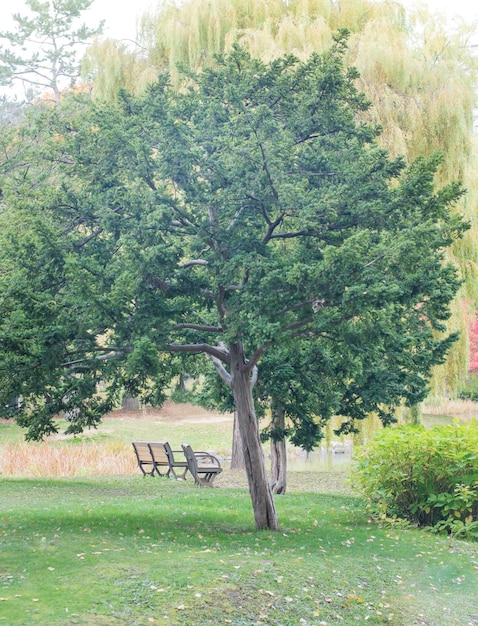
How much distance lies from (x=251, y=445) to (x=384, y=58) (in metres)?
10.5

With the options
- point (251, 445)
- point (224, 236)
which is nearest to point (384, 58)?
point (224, 236)

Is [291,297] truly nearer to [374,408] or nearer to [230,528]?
[230,528]

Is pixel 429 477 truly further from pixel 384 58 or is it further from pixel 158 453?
pixel 384 58

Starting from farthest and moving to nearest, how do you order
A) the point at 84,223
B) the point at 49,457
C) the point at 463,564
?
1. the point at 49,457
2. the point at 84,223
3. the point at 463,564

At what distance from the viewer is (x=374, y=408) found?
1455 cm

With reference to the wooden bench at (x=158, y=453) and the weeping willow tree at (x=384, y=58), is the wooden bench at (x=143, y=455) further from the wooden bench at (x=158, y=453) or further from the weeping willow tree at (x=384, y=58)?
the weeping willow tree at (x=384, y=58)

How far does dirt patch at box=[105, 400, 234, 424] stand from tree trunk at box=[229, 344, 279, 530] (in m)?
27.3

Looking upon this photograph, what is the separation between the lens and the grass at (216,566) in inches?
257

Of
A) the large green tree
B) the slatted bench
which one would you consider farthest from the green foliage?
the slatted bench

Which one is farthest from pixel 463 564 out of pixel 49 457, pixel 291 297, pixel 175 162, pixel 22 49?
pixel 22 49

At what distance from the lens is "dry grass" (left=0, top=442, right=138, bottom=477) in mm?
19516

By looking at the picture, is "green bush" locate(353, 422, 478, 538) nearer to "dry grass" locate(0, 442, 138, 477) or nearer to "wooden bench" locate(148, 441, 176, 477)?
"wooden bench" locate(148, 441, 176, 477)

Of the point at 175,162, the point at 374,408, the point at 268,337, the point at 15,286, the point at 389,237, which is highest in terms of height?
the point at 175,162

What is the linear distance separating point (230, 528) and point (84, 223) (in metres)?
4.32
